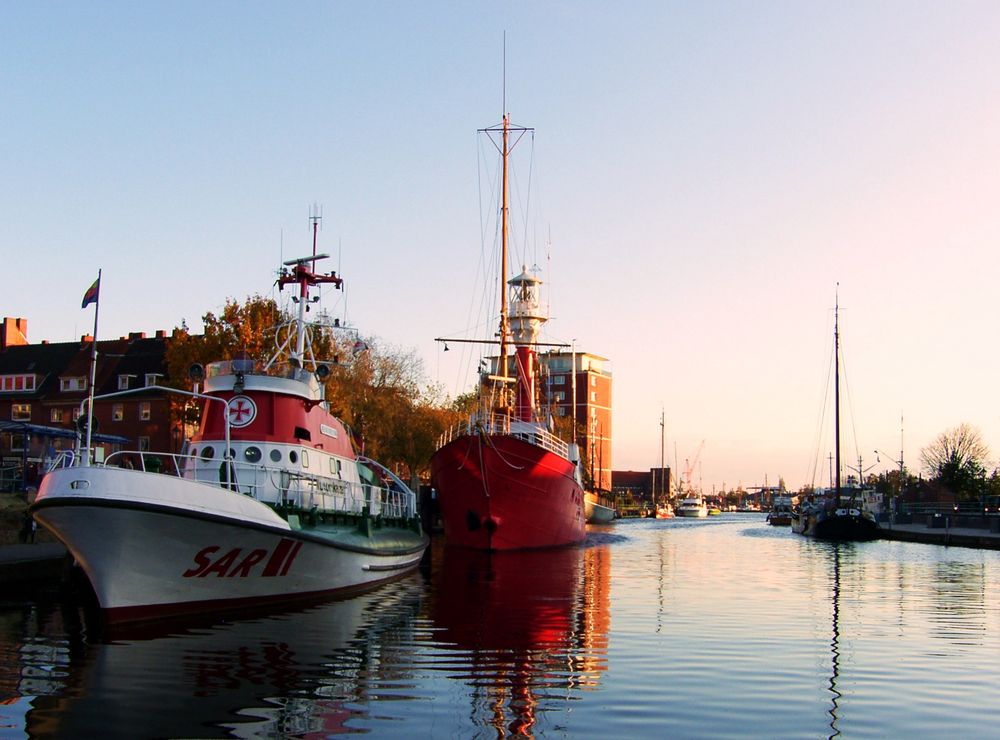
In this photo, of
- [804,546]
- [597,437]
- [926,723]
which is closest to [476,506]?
[804,546]

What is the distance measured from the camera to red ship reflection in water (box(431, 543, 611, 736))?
14.4 metres

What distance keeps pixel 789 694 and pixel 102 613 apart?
42.9 feet

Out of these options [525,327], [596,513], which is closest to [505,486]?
[525,327]

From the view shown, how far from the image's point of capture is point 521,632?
21.1 metres

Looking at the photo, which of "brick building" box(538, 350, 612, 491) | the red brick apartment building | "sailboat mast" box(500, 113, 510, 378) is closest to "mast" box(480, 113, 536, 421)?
"sailboat mast" box(500, 113, 510, 378)

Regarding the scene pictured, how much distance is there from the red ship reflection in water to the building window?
53.5 meters

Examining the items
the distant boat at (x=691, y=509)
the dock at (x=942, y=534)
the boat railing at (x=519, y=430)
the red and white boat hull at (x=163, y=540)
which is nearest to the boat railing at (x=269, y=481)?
the red and white boat hull at (x=163, y=540)

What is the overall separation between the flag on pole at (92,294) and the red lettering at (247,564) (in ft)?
21.5

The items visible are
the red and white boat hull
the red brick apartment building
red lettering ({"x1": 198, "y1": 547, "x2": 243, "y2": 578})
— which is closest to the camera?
the red and white boat hull

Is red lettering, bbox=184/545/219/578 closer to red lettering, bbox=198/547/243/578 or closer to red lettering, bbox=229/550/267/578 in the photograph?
red lettering, bbox=198/547/243/578

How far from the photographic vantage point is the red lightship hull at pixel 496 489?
148ft

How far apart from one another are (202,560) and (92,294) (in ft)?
20.8

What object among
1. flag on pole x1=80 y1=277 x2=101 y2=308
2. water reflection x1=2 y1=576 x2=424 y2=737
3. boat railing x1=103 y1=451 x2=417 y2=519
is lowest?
water reflection x1=2 y1=576 x2=424 y2=737

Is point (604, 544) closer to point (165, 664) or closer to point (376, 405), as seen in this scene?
point (376, 405)
